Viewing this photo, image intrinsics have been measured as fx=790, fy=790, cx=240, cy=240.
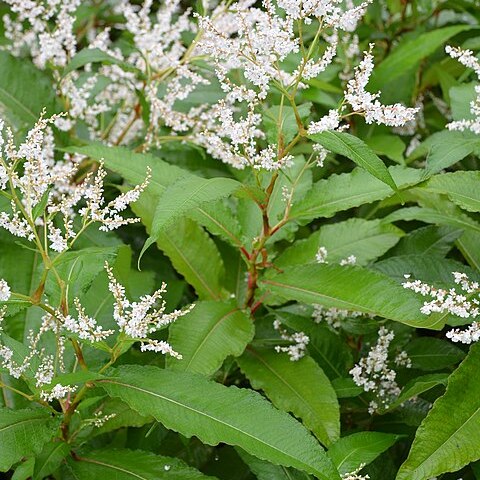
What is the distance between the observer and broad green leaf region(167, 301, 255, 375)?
204 cm

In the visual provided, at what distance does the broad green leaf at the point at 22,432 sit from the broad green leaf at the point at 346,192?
0.86 meters

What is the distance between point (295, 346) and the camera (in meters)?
2.25

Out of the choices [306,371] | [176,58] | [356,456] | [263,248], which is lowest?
[356,456]

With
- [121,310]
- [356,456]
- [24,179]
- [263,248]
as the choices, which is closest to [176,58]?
[263,248]

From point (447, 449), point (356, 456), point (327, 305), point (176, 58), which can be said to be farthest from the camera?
point (176, 58)

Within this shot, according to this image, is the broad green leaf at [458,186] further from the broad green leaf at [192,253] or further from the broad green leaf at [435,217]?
the broad green leaf at [192,253]

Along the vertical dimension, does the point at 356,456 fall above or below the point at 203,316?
below

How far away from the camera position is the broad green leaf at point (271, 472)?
203 centimetres

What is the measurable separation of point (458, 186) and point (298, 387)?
Result: 2.26ft

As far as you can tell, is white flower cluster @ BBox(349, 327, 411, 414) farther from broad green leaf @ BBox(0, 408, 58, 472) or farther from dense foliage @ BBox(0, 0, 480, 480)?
broad green leaf @ BBox(0, 408, 58, 472)

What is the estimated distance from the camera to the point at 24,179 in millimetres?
1924

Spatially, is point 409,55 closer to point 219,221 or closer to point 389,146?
point 389,146

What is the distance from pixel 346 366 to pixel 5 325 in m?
1.06

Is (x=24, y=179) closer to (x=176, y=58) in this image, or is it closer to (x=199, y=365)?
(x=199, y=365)
